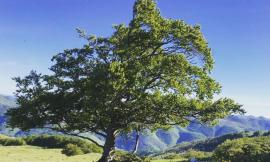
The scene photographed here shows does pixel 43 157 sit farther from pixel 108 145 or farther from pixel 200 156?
pixel 200 156

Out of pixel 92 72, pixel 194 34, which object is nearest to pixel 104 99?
pixel 92 72

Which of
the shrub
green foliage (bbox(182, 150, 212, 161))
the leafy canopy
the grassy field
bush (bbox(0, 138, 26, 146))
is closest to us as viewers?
the leafy canopy

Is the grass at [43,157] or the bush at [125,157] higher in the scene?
the grass at [43,157]

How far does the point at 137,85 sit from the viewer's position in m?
34.2

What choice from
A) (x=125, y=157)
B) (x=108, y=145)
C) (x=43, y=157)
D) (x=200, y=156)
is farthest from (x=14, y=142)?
(x=125, y=157)

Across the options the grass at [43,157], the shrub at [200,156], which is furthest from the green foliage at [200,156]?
the grass at [43,157]

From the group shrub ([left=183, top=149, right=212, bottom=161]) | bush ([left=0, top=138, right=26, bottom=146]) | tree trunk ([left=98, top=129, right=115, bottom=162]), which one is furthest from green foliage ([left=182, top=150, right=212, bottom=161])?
bush ([left=0, top=138, right=26, bottom=146])

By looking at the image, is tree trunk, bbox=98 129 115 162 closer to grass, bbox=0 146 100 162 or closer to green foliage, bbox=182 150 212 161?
green foliage, bbox=182 150 212 161

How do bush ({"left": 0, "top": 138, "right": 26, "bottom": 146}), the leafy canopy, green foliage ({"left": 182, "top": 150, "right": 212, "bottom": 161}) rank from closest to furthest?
the leafy canopy < green foliage ({"left": 182, "top": 150, "right": 212, "bottom": 161}) < bush ({"left": 0, "top": 138, "right": 26, "bottom": 146})

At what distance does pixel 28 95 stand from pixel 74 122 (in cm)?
499

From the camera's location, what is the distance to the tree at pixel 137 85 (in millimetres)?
34219

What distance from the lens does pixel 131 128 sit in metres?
40.5

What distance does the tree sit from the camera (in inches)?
1347

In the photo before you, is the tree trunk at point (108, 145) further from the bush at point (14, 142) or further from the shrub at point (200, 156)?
the bush at point (14, 142)
